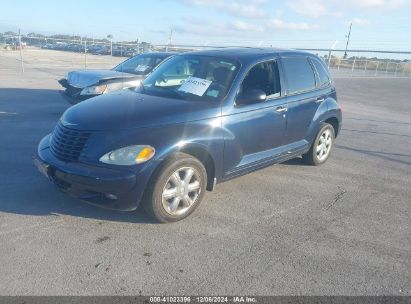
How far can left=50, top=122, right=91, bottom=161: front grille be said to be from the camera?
3857 millimetres

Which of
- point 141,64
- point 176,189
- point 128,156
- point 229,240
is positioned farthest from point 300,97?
point 141,64

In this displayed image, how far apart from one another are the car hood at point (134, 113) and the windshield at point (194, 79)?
21cm

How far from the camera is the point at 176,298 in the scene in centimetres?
295

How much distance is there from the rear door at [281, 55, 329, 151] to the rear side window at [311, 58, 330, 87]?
11cm

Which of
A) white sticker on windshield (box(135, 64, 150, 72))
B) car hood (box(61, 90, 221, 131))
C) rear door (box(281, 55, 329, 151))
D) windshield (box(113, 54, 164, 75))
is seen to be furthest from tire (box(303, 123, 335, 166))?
white sticker on windshield (box(135, 64, 150, 72))

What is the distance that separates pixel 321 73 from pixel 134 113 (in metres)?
3.40

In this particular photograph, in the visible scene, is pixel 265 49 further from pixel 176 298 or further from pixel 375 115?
pixel 375 115

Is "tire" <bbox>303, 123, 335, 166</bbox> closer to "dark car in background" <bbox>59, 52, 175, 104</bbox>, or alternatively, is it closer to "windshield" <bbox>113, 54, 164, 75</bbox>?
"dark car in background" <bbox>59, 52, 175, 104</bbox>

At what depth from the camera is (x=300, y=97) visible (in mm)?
5469

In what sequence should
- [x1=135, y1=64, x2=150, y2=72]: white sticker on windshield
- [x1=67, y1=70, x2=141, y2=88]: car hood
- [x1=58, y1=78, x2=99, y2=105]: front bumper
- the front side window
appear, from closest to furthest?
the front side window < [x1=58, y1=78, x2=99, y2=105]: front bumper < [x1=67, y1=70, x2=141, y2=88]: car hood < [x1=135, y1=64, x2=150, y2=72]: white sticker on windshield

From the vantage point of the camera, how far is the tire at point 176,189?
3854 mm

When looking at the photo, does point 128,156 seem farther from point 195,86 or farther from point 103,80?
point 103,80

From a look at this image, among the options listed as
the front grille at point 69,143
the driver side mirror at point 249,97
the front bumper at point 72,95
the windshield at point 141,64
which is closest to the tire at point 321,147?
the driver side mirror at point 249,97

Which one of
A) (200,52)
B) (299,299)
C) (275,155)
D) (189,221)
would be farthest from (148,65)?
(299,299)
